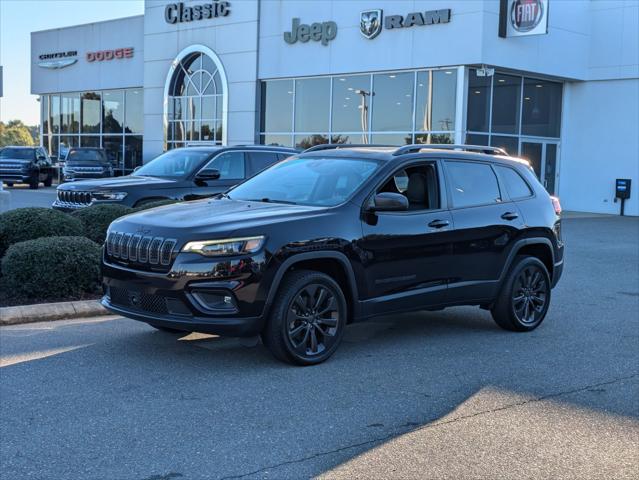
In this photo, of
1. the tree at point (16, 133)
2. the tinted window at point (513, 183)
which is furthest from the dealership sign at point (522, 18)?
the tree at point (16, 133)

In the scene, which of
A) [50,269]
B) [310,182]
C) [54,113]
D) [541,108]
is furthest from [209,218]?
[54,113]

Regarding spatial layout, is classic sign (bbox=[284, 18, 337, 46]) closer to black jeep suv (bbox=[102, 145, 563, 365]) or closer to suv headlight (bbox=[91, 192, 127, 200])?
suv headlight (bbox=[91, 192, 127, 200])

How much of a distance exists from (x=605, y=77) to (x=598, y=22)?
1.88 metres

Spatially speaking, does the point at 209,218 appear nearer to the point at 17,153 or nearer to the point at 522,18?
the point at 522,18

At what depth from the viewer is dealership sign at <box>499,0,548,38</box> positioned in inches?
892

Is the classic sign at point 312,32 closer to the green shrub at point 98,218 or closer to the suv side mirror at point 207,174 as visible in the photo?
the suv side mirror at point 207,174

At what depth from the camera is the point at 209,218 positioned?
6.18 metres

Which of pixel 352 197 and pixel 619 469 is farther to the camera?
pixel 352 197

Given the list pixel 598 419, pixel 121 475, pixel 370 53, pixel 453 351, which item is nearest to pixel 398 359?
pixel 453 351

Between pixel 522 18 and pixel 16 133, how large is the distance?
108 meters

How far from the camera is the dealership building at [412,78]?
2377 centimetres

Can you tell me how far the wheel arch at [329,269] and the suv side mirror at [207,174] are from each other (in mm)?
6339

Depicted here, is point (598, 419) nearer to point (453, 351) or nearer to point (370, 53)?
point (453, 351)

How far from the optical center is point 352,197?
21.7ft
